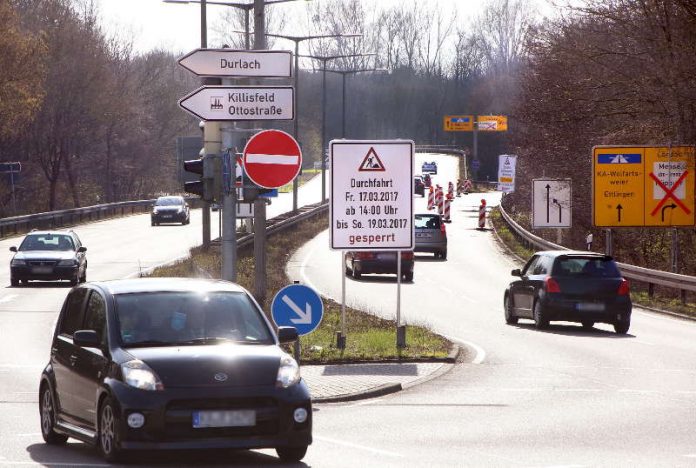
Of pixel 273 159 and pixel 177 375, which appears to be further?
pixel 273 159

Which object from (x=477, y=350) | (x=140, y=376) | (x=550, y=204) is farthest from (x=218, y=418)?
(x=550, y=204)

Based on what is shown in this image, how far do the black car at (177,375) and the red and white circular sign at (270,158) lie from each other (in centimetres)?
431

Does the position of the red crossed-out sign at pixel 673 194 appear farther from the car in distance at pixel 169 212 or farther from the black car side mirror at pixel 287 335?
the car in distance at pixel 169 212

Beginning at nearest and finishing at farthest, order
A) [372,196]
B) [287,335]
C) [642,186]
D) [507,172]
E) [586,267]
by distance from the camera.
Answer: [287,335] → [372,196] → [586,267] → [642,186] → [507,172]

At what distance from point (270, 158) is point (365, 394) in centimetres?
289

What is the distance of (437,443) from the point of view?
12.3m

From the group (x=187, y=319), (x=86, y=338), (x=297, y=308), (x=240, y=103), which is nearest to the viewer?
(x=86, y=338)

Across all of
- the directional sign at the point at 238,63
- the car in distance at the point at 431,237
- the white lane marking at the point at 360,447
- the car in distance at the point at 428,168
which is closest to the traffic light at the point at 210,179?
the directional sign at the point at 238,63

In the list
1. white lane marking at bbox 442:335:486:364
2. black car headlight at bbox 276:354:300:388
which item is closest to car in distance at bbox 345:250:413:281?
white lane marking at bbox 442:335:486:364

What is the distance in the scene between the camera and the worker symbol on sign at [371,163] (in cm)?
2108

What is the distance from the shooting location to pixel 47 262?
38.8 metres

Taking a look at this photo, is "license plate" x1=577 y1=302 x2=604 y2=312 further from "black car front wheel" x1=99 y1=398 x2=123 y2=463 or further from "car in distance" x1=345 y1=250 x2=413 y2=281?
"black car front wheel" x1=99 y1=398 x2=123 y2=463

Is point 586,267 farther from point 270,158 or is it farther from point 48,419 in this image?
point 48,419

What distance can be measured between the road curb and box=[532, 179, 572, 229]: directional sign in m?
28.3
